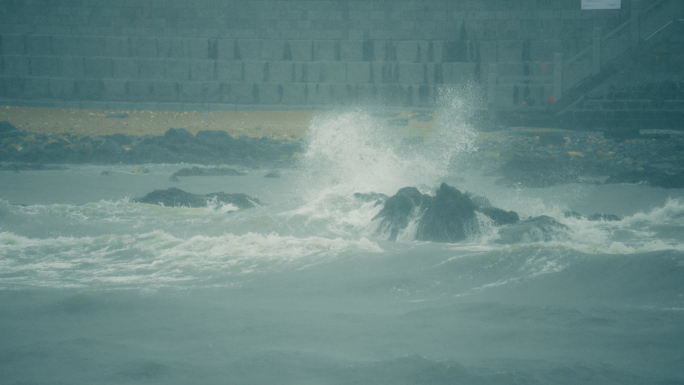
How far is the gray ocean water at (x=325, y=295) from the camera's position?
4629mm

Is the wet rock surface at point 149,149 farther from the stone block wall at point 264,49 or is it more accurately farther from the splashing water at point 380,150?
the stone block wall at point 264,49

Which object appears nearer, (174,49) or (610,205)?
(610,205)

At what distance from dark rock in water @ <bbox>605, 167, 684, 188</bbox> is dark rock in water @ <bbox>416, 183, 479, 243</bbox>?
514 centimetres

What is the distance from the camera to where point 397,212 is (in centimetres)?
879

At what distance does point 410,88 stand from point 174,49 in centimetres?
718

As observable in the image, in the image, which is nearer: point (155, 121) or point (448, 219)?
point (448, 219)

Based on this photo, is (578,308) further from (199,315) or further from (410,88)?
(410,88)

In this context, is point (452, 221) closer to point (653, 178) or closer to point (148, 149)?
point (653, 178)

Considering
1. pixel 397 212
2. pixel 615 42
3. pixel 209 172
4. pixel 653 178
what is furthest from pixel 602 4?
pixel 397 212

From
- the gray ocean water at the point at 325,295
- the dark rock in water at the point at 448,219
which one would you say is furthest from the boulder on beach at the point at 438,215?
the gray ocean water at the point at 325,295

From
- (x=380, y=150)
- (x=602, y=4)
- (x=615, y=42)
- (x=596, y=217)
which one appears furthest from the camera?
(x=602, y=4)

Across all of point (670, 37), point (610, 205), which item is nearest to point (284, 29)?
point (670, 37)

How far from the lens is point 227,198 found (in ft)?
33.8

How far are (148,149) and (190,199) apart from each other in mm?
5491
